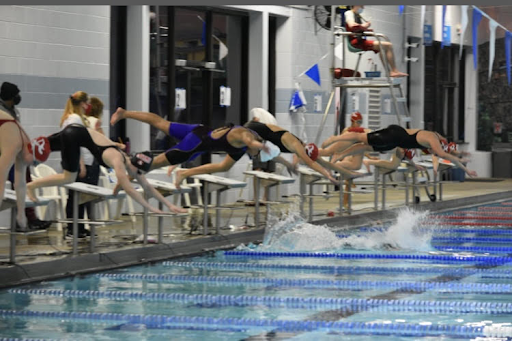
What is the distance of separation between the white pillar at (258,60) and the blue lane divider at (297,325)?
37.0ft

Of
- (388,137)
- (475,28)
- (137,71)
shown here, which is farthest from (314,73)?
(388,137)

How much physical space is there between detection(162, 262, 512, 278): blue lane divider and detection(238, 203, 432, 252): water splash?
1306mm

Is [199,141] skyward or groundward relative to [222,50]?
groundward

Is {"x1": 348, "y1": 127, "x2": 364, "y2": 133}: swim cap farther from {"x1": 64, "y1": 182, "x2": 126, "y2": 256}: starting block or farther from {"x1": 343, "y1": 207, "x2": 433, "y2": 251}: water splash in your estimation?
{"x1": 64, "y1": 182, "x2": 126, "y2": 256}: starting block

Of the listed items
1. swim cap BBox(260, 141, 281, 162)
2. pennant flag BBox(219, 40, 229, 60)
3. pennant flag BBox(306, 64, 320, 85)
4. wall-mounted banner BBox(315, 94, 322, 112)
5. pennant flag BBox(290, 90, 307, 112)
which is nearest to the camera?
swim cap BBox(260, 141, 281, 162)

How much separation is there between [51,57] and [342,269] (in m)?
5.31

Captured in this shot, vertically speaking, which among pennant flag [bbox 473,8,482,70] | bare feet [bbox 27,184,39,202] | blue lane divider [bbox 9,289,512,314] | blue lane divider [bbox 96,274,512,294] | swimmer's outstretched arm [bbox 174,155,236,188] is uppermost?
pennant flag [bbox 473,8,482,70]

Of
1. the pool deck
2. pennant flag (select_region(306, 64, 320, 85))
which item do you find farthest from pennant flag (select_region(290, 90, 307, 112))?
the pool deck

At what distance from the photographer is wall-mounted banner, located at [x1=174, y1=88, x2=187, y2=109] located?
1623 centimetres

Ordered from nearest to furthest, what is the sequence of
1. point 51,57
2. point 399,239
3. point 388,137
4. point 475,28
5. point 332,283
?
point 332,283, point 399,239, point 51,57, point 388,137, point 475,28

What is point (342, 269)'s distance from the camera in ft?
31.4

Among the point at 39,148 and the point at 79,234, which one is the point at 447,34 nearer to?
the point at 79,234

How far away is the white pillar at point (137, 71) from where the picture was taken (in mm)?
14859

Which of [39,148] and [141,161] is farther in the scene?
[141,161]
